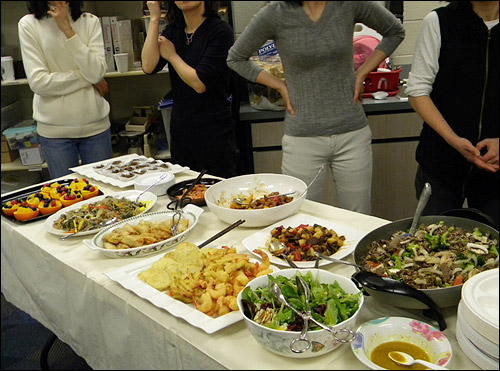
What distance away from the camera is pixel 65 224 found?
1.11m

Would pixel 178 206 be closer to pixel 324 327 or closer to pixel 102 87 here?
pixel 102 87

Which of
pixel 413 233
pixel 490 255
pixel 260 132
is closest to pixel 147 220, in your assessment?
pixel 413 233

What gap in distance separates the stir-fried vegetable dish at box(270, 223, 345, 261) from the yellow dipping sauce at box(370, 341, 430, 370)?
25 centimetres

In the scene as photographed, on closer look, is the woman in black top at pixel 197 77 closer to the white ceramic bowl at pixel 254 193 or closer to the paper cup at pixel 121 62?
the paper cup at pixel 121 62

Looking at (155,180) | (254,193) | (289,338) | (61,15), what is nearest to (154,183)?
(155,180)

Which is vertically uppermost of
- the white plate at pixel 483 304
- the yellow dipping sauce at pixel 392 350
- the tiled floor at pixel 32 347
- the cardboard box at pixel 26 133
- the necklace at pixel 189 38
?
the necklace at pixel 189 38

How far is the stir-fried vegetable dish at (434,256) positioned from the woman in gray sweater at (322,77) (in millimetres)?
420

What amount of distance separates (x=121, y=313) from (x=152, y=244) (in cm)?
17

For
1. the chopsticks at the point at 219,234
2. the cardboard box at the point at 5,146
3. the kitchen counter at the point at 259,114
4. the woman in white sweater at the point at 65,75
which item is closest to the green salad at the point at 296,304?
the chopsticks at the point at 219,234

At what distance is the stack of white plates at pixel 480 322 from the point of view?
1.78ft

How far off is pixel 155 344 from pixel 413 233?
1.57 ft

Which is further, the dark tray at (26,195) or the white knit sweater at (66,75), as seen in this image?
the dark tray at (26,195)

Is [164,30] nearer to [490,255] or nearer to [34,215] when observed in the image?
[34,215]

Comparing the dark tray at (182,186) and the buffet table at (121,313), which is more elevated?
the dark tray at (182,186)
